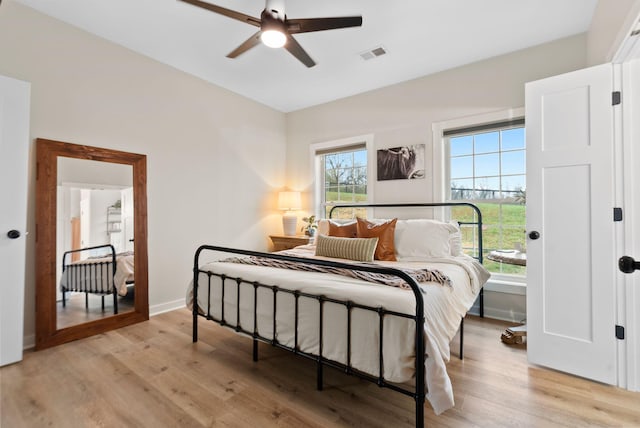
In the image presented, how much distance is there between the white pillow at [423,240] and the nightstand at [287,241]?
58.2 inches

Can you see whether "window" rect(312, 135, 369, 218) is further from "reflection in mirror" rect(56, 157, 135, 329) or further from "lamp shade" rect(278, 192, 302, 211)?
"reflection in mirror" rect(56, 157, 135, 329)

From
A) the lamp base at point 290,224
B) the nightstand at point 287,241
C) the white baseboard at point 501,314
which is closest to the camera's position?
the white baseboard at point 501,314

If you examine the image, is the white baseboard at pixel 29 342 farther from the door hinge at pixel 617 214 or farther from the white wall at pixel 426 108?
the door hinge at pixel 617 214

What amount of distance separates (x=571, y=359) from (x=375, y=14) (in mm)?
2973

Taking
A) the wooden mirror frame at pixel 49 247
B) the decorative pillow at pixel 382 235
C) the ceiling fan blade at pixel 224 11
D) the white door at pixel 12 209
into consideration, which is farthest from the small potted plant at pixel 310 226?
the white door at pixel 12 209

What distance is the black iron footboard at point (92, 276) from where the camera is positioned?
2.72 meters

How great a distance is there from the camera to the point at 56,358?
2322 millimetres

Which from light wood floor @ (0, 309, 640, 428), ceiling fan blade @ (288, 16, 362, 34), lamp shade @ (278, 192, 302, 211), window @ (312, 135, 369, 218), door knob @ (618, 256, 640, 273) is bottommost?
light wood floor @ (0, 309, 640, 428)

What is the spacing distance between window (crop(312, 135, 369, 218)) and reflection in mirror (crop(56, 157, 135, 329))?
8.20 ft

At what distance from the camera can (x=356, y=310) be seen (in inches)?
63.4

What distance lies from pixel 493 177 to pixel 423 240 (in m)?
1.15

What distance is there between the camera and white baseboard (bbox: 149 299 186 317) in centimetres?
329

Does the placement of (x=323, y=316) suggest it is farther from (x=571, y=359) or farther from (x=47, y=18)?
(x=47, y=18)

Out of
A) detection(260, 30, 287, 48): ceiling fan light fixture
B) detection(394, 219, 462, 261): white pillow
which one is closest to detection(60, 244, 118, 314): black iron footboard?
detection(260, 30, 287, 48): ceiling fan light fixture
